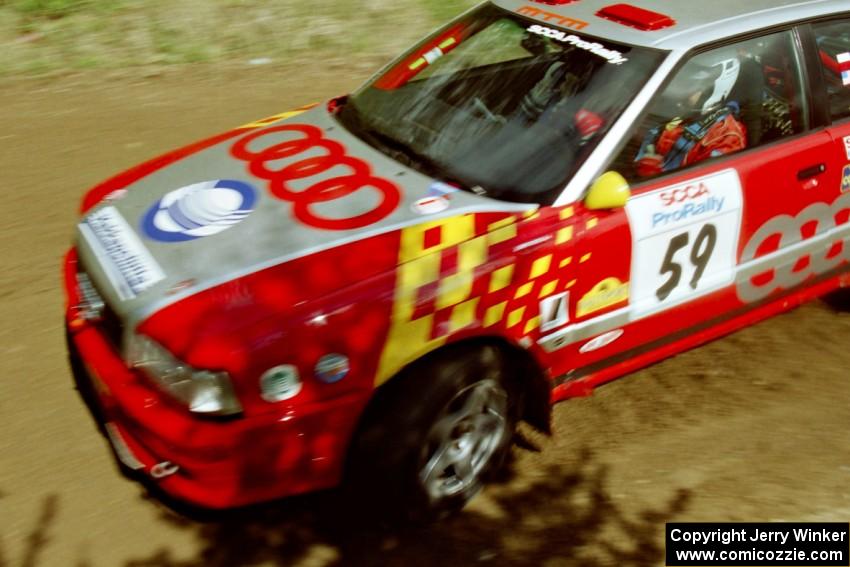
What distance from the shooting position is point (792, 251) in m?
4.12

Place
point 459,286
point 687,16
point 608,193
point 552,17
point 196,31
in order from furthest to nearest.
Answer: point 196,31, point 552,17, point 687,16, point 608,193, point 459,286

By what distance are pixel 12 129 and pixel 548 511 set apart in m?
5.06

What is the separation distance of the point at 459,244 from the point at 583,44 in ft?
3.82

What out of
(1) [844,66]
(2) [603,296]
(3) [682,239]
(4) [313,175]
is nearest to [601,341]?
(2) [603,296]

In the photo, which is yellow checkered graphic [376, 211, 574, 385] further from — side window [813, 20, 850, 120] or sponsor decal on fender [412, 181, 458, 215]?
side window [813, 20, 850, 120]

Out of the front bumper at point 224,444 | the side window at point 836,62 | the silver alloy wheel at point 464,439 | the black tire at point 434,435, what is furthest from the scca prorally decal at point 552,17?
the front bumper at point 224,444

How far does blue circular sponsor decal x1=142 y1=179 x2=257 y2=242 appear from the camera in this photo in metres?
3.41

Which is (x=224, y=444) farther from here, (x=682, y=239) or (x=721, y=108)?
(x=721, y=108)

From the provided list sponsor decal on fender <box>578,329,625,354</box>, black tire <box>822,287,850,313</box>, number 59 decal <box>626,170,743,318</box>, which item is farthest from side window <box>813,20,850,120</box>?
sponsor decal on fender <box>578,329,625,354</box>

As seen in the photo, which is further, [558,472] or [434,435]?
[558,472]

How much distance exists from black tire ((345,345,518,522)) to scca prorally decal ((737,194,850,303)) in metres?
1.27

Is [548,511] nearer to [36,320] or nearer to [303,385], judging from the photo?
[303,385]

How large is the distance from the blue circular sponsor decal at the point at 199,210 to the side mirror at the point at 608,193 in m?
1.27

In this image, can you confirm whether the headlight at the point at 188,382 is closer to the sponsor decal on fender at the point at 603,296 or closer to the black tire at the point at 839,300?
the sponsor decal on fender at the point at 603,296
